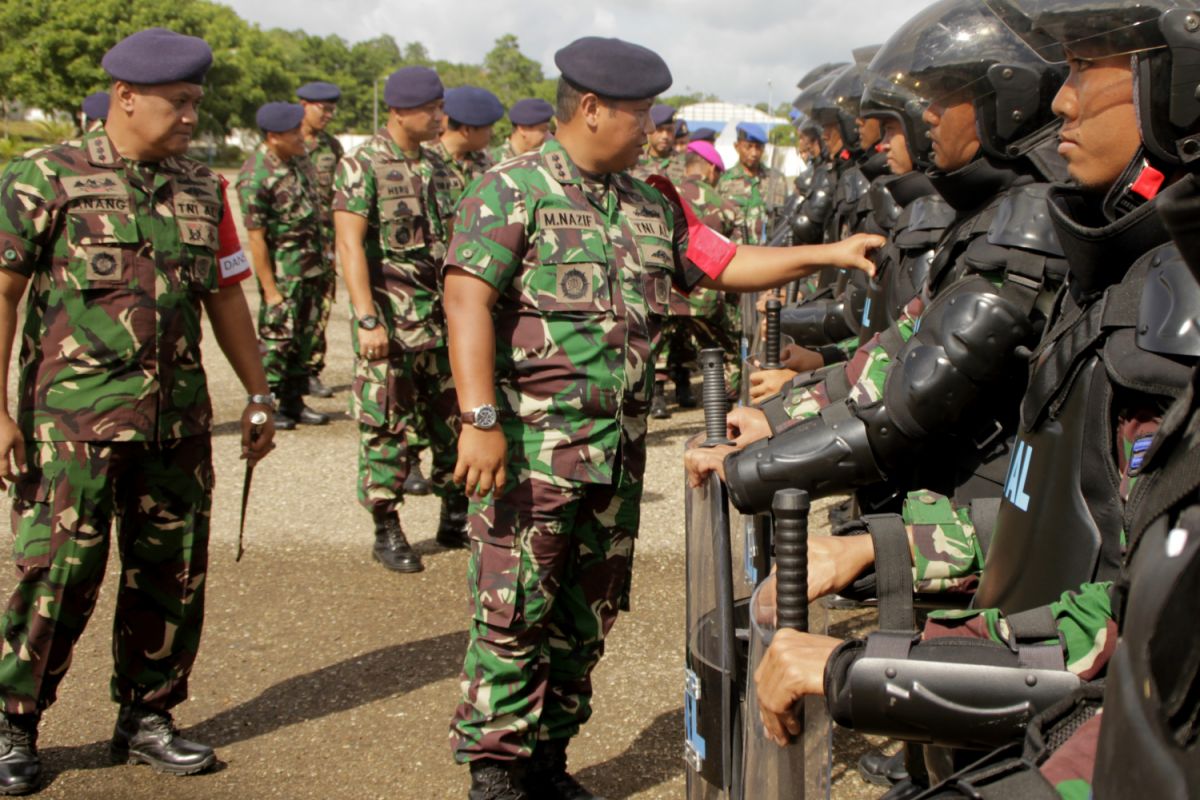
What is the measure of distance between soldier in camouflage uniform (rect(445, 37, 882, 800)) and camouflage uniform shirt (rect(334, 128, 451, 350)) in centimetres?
270

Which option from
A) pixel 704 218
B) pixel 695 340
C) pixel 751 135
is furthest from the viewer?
pixel 751 135

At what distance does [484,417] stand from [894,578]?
1.20 metres

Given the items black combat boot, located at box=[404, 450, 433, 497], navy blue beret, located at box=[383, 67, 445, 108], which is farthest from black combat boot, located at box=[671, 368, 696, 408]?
navy blue beret, located at box=[383, 67, 445, 108]

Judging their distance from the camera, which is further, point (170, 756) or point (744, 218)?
point (744, 218)

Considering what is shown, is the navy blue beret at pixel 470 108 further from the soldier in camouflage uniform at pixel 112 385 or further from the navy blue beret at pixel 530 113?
the soldier in camouflage uniform at pixel 112 385

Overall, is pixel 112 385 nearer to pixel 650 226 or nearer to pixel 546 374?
pixel 546 374

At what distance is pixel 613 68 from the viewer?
11.5ft

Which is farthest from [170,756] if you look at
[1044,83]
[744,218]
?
[744,218]

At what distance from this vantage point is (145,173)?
3.78 meters

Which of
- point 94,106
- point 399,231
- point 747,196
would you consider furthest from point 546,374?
point 747,196

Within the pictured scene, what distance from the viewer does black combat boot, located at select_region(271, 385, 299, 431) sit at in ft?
29.6

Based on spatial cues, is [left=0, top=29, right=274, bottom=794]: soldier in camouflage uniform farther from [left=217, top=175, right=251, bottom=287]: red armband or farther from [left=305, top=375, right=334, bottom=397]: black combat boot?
[left=305, top=375, right=334, bottom=397]: black combat boot

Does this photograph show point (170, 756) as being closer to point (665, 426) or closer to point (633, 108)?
point (633, 108)

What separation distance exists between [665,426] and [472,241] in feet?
21.1
